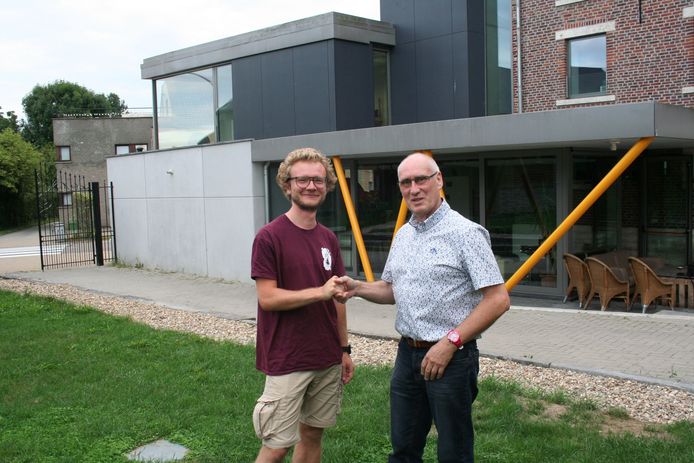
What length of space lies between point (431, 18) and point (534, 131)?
257 inches

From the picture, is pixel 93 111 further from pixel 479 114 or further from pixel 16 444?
pixel 16 444

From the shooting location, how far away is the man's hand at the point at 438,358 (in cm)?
302

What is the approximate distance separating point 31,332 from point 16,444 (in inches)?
182

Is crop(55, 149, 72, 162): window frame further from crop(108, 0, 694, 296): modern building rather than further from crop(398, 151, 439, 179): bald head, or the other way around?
crop(398, 151, 439, 179): bald head

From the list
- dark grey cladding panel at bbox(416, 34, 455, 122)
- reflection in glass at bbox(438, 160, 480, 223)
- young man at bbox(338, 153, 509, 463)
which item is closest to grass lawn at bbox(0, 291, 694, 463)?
young man at bbox(338, 153, 509, 463)

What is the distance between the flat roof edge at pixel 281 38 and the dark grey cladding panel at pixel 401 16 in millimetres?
186

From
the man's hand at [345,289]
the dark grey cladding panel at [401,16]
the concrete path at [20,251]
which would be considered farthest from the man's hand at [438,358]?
the concrete path at [20,251]

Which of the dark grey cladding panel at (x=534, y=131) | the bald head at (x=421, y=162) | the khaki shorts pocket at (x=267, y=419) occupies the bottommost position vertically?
the khaki shorts pocket at (x=267, y=419)

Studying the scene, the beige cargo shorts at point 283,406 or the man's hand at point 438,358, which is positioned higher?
the man's hand at point 438,358

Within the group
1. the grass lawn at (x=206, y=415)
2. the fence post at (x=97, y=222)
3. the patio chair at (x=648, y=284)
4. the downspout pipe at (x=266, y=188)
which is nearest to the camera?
the grass lawn at (x=206, y=415)

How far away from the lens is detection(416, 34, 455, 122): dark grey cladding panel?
1507 cm

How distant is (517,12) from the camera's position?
15266 mm

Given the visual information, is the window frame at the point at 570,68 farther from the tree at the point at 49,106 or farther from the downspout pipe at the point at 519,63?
the tree at the point at 49,106

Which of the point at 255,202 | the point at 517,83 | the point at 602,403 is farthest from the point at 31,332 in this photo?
the point at 517,83
